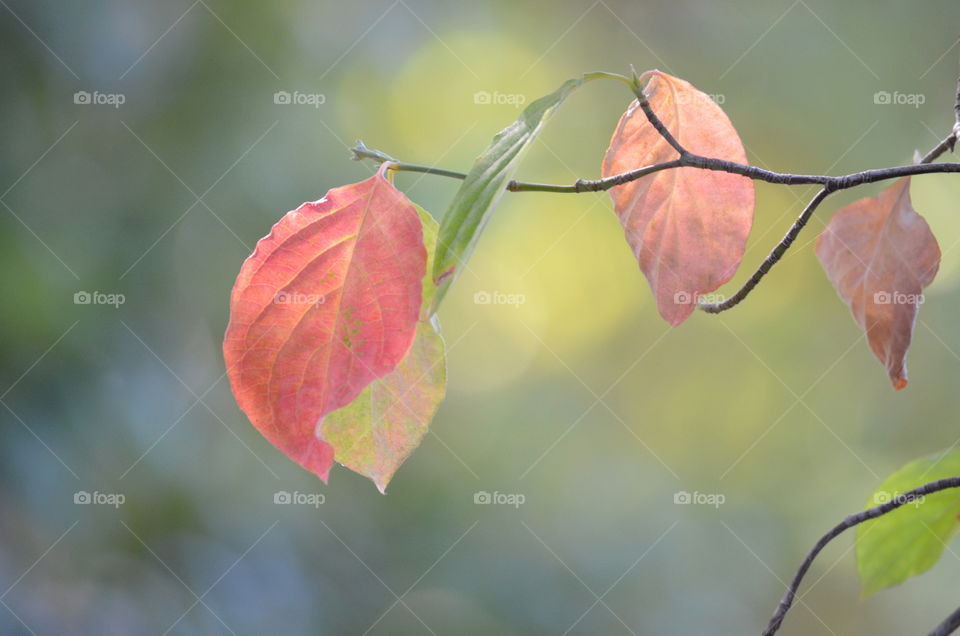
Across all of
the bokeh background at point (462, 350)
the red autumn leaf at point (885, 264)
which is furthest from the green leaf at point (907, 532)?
the bokeh background at point (462, 350)

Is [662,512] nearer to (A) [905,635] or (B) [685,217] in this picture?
(A) [905,635]

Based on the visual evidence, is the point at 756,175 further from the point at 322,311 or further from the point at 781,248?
the point at 322,311

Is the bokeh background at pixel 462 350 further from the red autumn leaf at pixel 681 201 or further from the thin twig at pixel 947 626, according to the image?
the thin twig at pixel 947 626

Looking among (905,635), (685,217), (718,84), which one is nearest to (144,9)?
(718,84)

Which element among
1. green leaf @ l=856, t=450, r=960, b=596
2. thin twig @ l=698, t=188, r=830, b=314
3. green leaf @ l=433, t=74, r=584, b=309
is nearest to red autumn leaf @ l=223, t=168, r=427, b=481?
green leaf @ l=433, t=74, r=584, b=309

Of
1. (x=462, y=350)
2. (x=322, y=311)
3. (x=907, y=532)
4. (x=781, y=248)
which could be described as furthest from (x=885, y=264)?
(x=462, y=350)
